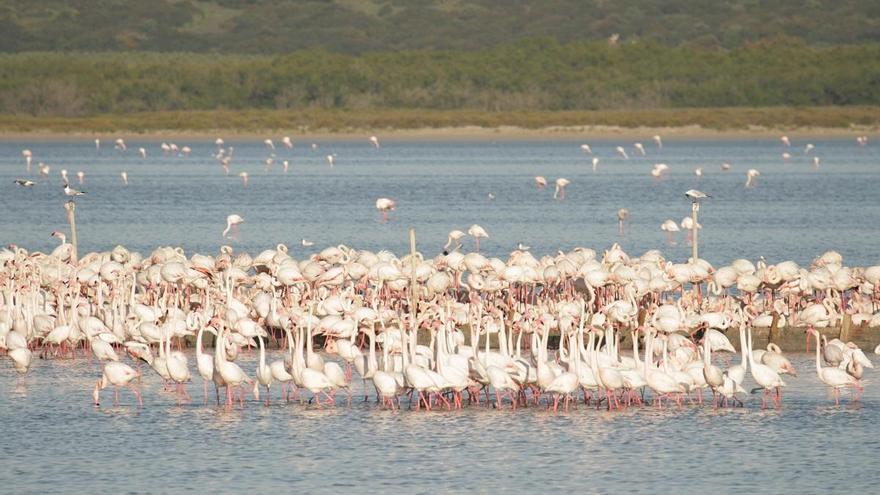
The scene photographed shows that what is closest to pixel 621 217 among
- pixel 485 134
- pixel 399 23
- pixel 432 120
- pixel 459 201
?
pixel 459 201

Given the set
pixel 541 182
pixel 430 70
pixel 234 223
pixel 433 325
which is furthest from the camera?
pixel 430 70

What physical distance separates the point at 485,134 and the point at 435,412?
298 ft

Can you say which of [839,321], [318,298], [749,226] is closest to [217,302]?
[318,298]

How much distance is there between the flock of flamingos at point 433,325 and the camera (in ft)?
55.4

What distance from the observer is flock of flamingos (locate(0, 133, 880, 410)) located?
16.9 metres

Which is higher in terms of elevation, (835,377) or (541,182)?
(835,377)

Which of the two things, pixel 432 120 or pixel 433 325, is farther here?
pixel 432 120

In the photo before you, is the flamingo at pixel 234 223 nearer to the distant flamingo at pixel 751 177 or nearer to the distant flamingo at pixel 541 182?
the distant flamingo at pixel 541 182

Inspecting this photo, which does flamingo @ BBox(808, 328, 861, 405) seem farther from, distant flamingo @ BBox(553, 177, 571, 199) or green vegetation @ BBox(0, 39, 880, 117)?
green vegetation @ BBox(0, 39, 880, 117)

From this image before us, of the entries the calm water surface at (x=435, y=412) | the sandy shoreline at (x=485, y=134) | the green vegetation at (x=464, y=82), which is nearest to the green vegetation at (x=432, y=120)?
the sandy shoreline at (x=485, y=134)

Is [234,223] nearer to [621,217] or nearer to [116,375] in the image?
[621,217]

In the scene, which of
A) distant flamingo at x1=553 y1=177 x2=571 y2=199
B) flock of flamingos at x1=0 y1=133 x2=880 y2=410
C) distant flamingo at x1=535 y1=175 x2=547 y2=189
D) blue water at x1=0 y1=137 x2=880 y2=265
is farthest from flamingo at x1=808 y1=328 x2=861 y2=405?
distant flamingo at x1=535 y1=175 x2=547 y2=189

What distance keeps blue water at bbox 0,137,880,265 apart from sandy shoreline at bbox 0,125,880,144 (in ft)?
35.9

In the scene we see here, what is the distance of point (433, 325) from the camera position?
17.4 meters
